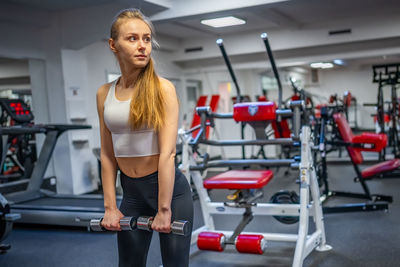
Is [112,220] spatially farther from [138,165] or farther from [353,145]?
[353,145]

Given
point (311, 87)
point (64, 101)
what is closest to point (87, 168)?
point (64, 101)

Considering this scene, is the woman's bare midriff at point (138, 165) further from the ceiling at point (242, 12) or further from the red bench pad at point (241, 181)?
the ceiling at point (242, 12)

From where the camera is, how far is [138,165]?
134 cm

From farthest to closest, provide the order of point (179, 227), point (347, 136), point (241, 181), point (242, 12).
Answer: point (242, 12) → point (347, 136) → point (241, 181) → point (179, 227)

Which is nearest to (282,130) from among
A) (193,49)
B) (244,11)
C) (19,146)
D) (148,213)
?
(244,11)

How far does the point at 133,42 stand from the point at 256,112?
174 centimetres

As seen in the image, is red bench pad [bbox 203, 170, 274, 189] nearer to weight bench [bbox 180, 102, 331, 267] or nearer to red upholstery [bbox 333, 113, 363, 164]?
weight bench [bbox 180, 102, 331, 267]

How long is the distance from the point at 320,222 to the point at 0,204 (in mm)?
2612

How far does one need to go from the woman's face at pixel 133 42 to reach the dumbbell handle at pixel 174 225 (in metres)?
0.50

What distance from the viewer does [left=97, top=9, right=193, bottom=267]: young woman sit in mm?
1276

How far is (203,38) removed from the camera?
25.6 feet

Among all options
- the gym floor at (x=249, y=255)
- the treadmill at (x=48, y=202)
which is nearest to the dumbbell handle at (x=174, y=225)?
the gym floor at (x=249, y=255)

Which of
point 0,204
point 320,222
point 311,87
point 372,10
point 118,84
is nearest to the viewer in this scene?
point 118,84

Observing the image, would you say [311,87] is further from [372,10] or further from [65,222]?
[65,222]
